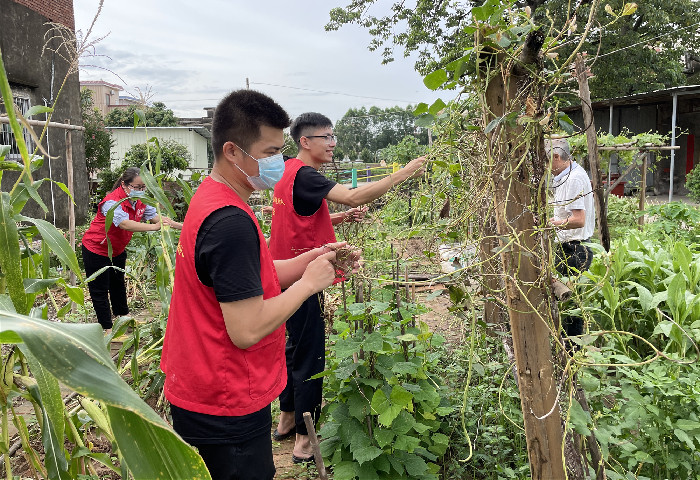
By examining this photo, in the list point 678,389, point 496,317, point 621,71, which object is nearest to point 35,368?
point 678,389

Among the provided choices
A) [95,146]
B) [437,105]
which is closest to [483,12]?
[437,105]

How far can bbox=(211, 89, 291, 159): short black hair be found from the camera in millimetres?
1805

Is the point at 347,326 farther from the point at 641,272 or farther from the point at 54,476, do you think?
the point at 641,272

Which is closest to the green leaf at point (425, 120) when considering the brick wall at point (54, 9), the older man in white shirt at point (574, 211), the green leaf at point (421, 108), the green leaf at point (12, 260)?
the green leaf at point (421, 108)

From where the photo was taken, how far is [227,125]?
1.82 m

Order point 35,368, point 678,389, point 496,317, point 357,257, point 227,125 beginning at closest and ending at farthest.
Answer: point 35,368 < point 227,125 < point 357,257 < point 678,389 < point 496,317

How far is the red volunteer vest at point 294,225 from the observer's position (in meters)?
3.14

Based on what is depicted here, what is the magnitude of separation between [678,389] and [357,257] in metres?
1.71

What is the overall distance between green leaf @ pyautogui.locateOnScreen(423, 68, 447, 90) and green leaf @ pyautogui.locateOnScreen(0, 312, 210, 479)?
120cm

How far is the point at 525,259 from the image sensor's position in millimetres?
1684

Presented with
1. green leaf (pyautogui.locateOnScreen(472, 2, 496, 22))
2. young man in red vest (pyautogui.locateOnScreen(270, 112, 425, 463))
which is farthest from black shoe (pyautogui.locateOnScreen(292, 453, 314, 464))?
green leaf (pyautogui.locateOnScreen(472, 2, 496, 22))

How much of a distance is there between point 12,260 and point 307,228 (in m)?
1.74

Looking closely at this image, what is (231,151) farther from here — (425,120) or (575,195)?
(575,195)

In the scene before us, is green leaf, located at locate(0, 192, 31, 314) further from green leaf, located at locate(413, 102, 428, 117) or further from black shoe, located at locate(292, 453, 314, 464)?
black shoe, located at locate(292, 453, 314, 464)
